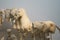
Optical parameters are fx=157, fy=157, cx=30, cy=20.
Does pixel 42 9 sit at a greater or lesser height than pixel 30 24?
greater

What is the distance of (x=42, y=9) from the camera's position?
1.62 metres

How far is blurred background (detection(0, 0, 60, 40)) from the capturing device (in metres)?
1.56

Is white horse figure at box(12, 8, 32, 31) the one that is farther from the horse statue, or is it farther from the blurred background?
the blurred background

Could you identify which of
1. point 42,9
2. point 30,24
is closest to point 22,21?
point 30,24

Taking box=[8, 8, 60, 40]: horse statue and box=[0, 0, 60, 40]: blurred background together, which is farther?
box=[0, 0, 60, 40]: blurred background

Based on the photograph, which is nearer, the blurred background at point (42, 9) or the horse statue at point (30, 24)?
the horse statue at point (30, 24)

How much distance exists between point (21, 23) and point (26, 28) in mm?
72

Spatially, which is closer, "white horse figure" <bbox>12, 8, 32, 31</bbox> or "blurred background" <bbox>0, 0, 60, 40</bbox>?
"white horse figure" <bbox>12, 8, 32, 31</bbox>

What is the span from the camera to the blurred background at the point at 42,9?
156 cm

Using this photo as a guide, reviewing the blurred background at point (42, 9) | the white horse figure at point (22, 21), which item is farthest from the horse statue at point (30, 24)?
the blurred background at point (42, 9)

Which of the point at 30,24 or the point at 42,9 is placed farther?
the point at 42,9

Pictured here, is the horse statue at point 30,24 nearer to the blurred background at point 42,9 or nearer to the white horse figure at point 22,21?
the white horse figure at point 22,21

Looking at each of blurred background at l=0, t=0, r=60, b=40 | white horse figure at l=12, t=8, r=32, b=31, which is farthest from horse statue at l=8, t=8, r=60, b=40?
blurred background at l=0, t=0, r=60, b=40

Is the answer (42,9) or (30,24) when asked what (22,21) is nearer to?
(30,24)
